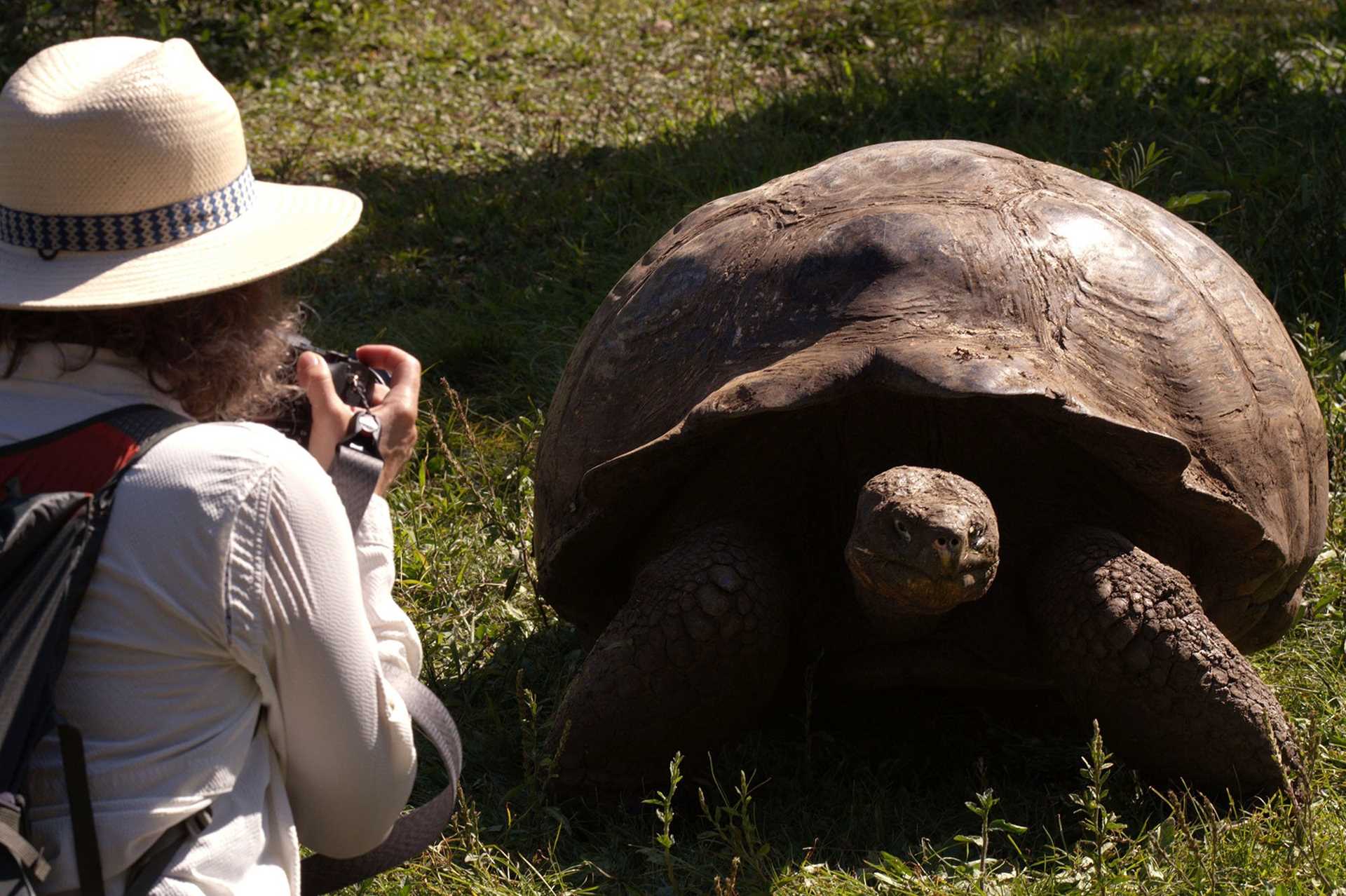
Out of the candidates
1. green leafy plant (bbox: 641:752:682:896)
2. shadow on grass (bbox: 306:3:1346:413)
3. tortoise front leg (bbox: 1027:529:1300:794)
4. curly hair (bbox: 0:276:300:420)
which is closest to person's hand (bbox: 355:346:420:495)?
curly hair (bbox: 0:276:300:420)

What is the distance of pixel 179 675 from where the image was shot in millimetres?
1477

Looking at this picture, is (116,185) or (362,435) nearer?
(116,185)

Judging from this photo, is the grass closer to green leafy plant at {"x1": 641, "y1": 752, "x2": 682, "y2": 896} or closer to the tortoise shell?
green leafy plant at {"x1": 641, "y1": 752, "x2": 682, "y2": 896}

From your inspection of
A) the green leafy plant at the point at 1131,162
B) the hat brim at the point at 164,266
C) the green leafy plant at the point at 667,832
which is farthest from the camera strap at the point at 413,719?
the green leafy plant at the point at 1131,162

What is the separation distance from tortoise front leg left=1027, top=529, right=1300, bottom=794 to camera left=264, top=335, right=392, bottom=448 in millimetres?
1279

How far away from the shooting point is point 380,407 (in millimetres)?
1855

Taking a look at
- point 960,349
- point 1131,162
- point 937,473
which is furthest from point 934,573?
point 1131,162

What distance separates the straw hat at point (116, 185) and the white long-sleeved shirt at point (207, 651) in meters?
0.09

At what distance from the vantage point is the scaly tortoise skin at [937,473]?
249 cm

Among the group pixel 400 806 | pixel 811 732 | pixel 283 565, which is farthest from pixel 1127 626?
pixel 283 565

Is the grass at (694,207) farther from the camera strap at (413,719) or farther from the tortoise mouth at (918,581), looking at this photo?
the camera strap at (413,719)

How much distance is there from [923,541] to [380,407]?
935 millimetres

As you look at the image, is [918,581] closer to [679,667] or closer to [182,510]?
[679,667]

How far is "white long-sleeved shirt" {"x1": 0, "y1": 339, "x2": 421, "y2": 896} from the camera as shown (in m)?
1.42
